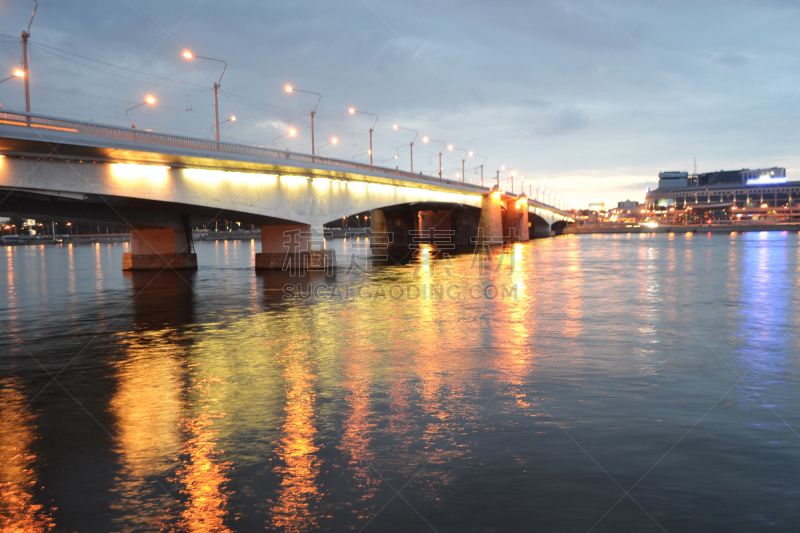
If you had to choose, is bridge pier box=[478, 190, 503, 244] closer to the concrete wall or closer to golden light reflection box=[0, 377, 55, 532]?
the concrete wall

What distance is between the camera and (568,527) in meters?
5.72

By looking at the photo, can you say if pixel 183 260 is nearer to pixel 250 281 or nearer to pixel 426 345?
pixel 250 281

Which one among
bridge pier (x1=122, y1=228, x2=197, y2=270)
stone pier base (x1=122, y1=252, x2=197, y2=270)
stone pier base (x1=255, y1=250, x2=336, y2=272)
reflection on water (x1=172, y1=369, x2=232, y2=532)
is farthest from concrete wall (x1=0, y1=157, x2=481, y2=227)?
reflection on water (x1=172, y1=369, x2=232, y2=532)

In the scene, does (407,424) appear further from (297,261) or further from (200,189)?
(297,261)

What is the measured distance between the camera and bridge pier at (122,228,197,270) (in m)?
46.8

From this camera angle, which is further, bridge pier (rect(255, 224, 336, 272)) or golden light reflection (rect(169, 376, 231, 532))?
bridge pier (rect(255, 224, 336, 272))

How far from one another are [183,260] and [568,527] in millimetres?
46417

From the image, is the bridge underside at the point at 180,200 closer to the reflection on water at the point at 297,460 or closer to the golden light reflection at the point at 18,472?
the golden light reflection at the point at 18,472

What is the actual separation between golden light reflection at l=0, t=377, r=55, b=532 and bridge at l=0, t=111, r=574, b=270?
1687cm

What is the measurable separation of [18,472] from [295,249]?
38.2 metres

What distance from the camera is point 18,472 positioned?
7160mm

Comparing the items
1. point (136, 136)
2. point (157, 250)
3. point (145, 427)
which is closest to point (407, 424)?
point (145, 427)

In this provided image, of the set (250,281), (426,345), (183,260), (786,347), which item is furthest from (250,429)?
(183,260)

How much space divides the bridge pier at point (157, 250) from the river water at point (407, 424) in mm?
27676
